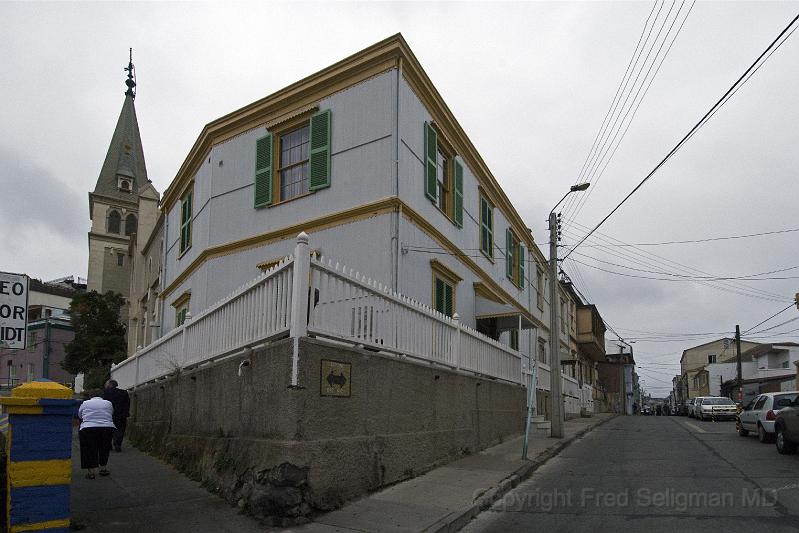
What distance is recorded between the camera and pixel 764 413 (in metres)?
16.1

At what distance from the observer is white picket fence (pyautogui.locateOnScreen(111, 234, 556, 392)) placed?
25.0ft

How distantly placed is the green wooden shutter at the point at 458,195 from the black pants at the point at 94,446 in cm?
987

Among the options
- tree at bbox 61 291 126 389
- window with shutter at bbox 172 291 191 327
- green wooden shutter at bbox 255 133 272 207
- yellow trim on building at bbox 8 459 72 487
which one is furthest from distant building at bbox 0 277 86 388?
yellow trim on building at bbox 8 459 72 487

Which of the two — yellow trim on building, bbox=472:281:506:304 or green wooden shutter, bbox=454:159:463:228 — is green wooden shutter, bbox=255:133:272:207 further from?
yellow trim on building, bbox=472:281:506:304

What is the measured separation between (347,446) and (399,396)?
1.65m

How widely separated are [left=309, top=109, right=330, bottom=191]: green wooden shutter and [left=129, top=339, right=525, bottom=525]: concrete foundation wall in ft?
17.9

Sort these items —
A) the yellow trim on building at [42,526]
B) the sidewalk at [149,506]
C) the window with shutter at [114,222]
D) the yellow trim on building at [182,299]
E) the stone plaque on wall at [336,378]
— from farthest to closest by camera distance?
the window with shutter at [114,222], the yellow trim on building at [182,299], the stone plaque on wall at [336,378], the sidewalk at [149,506], the yellow trim on building at [42,526]

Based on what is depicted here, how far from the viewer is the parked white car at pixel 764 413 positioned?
51.7 feet

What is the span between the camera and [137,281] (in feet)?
104

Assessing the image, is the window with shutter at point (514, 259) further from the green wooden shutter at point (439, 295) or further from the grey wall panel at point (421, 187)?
the green wooden shutter at point (439, 295)

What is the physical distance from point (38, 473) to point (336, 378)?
322cm

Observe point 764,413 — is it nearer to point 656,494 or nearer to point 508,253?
point 656,494

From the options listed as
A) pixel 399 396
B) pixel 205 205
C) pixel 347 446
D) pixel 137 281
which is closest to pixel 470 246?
pixel 205 205

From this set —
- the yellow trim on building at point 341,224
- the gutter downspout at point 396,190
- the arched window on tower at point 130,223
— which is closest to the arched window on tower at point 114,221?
the arched window on tower at point 130,223
